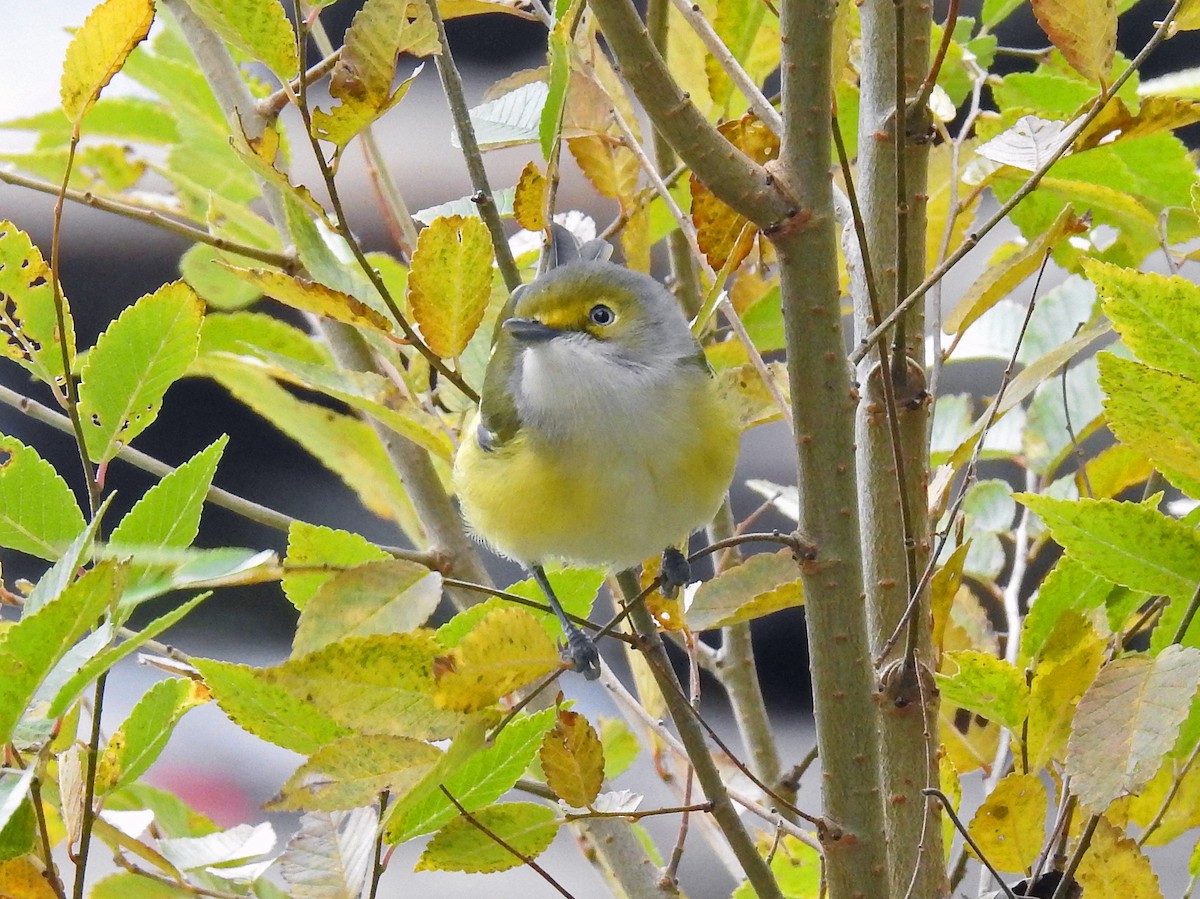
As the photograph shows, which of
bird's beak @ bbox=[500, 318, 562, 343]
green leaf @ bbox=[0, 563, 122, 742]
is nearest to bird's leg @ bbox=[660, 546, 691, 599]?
bird's beak @ bbox=[500, 318, 562, 343]

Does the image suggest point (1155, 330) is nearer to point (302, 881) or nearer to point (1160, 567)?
point (1160, 567)

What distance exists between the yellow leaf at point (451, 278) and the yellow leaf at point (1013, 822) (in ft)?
1.46

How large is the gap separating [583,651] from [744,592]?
16cm

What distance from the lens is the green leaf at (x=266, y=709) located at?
0.65m

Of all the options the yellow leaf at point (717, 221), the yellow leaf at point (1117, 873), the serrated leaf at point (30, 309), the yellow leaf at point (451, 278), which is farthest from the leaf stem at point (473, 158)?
the yellow leaf at point (1117, 873)

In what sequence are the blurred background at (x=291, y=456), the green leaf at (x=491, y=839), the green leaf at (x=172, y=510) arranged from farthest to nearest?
the blurred background at (x=291, y=456)
the green leaf at (x=491, y=839)
the green leaf at (x=172, y=510)

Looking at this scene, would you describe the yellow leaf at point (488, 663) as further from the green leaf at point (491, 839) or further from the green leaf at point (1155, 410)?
the green leaf at point (1155, 410)

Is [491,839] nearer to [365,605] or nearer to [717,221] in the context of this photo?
[365,605]

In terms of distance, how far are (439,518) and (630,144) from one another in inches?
15.3

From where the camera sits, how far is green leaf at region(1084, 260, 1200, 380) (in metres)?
0.69

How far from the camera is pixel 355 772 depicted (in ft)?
2.06

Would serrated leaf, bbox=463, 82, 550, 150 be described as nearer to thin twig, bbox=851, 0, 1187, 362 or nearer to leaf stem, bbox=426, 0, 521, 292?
leaf stem, bbox=426, 0, 521, 292

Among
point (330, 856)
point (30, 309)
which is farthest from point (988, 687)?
point (30, 309)

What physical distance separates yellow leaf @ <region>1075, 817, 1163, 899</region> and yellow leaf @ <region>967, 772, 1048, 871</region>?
0.06 meters
